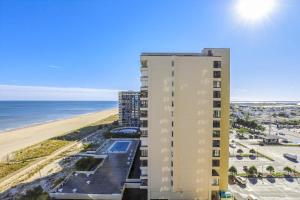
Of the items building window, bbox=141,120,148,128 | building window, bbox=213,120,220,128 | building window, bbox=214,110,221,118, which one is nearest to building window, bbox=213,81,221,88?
building window, bbox=214,110,221,118

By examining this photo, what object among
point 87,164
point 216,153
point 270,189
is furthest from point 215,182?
point 87,164

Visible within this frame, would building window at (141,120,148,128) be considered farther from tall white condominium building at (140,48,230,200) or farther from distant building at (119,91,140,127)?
distant building at (119,91,140,127)

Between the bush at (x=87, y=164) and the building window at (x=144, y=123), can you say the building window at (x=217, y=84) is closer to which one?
the building window at (x=144, y=123)

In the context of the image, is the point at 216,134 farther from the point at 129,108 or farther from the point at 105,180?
the point at 129,108

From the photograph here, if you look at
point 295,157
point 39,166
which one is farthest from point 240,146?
point 39,166

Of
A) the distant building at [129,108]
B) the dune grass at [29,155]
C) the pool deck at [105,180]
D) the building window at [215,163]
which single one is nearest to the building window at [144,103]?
the building window at [215,163]

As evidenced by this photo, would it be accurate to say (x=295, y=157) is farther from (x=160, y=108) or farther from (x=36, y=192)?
(x=36, y=192)
